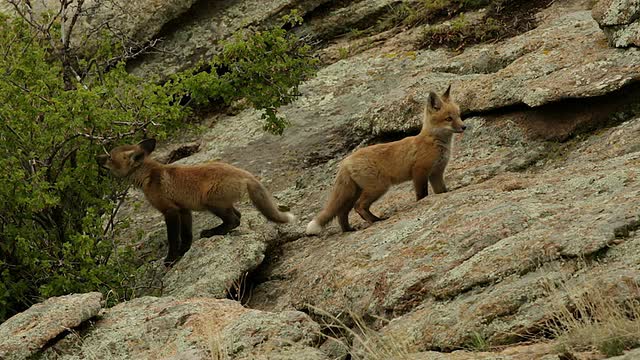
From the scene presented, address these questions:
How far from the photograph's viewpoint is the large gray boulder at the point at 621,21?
11.3 meters

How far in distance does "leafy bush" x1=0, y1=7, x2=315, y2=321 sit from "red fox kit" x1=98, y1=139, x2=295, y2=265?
30cm

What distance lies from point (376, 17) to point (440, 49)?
2.02 m

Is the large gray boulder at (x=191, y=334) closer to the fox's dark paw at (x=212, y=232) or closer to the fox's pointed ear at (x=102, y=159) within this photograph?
the fox's dark paw at (x=212, y=232)

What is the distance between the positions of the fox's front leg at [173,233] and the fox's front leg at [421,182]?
3306 millimetres

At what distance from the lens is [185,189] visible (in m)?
12.7

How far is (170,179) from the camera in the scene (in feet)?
42.2

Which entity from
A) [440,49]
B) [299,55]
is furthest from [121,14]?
[440,49]

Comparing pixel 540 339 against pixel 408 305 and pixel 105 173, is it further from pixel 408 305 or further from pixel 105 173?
pixel 105 173

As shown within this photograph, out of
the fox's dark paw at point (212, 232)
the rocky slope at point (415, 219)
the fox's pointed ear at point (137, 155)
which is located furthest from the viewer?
the fox's pointed ear at point (137, 155)

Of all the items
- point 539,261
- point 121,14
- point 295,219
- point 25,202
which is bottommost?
point 295,219

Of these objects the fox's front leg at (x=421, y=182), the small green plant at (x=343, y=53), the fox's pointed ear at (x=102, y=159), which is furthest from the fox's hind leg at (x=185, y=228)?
the small green plant at (x=343, y=53)

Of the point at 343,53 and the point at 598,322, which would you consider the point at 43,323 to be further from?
the point at 343,53

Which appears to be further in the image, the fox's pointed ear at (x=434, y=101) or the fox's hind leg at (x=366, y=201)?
the fox's pointed ear at (x=434, y=101)

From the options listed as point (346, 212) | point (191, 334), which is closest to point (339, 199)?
point (346, 212)
